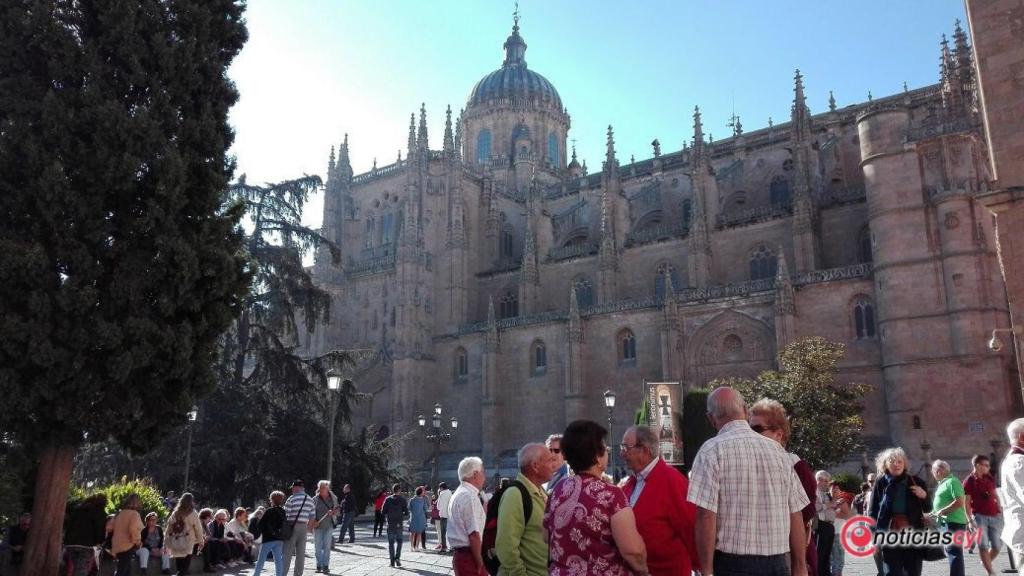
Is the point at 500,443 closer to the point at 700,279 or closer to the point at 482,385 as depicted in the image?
the point at 482,385

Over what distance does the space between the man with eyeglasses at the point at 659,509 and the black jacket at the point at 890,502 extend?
11.3 feet

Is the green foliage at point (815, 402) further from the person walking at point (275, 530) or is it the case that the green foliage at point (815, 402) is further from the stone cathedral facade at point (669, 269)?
the person walking at point (275, 530)

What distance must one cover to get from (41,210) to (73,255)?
26.8 inches

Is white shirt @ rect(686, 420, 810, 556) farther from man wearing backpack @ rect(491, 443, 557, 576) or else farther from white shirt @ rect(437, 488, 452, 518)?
white shirt @ rect(437, 488, 452, 518)

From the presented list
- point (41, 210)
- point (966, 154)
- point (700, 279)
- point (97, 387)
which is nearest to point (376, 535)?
point (97, 387)

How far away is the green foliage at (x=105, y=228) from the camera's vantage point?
10117 mm

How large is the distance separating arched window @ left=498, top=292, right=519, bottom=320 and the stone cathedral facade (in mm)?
113

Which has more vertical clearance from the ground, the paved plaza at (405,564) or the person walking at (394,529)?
the person walking at (394,529)

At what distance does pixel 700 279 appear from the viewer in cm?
3559

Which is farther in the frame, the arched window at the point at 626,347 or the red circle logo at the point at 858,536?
the arched window at the point at 626,347

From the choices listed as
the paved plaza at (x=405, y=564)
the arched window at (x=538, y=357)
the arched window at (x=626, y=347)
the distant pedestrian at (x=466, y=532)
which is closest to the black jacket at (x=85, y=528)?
the paved plaza at (x=405, y=564)

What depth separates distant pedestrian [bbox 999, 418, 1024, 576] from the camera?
6.25m

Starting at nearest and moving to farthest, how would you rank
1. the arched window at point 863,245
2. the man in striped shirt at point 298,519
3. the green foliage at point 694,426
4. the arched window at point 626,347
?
the man in striped shirt at point 298,519 → the green foliage at point 694,426 → the arched window at point 863,245 → the arched window at point 626,347

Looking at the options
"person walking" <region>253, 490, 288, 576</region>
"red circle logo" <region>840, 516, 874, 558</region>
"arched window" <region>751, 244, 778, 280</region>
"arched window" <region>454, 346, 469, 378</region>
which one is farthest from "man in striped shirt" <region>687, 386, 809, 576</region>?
"arched window" <region>454, 346, 469, 378</region>
